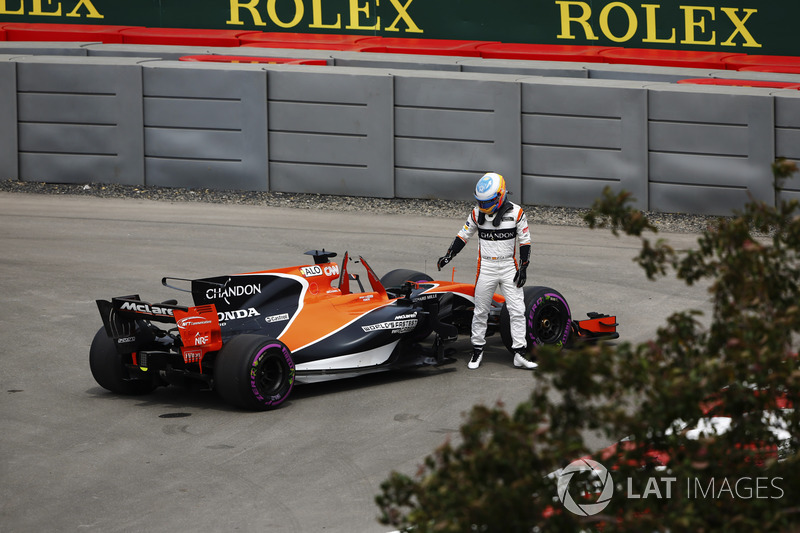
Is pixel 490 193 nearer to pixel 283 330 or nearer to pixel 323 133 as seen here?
pixel 283 330

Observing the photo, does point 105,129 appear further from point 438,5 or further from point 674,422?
point 674,422

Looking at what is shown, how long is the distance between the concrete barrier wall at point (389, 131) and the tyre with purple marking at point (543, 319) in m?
6.69

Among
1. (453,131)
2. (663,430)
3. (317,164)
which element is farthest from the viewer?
(317,164)

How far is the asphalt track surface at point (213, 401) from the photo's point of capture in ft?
25.2

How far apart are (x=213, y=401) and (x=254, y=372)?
0.86 meters

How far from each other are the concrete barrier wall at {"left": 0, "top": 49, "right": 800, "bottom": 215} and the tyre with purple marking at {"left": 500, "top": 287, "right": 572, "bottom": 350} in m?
6.69

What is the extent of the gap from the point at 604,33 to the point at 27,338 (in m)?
15.0

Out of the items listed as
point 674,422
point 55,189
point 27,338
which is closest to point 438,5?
point 55,189

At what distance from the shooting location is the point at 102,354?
32.4 ft

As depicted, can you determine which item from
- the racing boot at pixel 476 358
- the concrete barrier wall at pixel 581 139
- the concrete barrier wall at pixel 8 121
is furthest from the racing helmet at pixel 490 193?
the concrete barrier wall at pixel 8 121

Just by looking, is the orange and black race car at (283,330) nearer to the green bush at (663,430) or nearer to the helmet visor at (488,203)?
the helmet visor at (488,203)

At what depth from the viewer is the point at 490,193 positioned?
1066 cm

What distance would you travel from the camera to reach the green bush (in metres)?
3.58

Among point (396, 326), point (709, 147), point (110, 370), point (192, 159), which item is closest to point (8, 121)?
point (192, 159)
